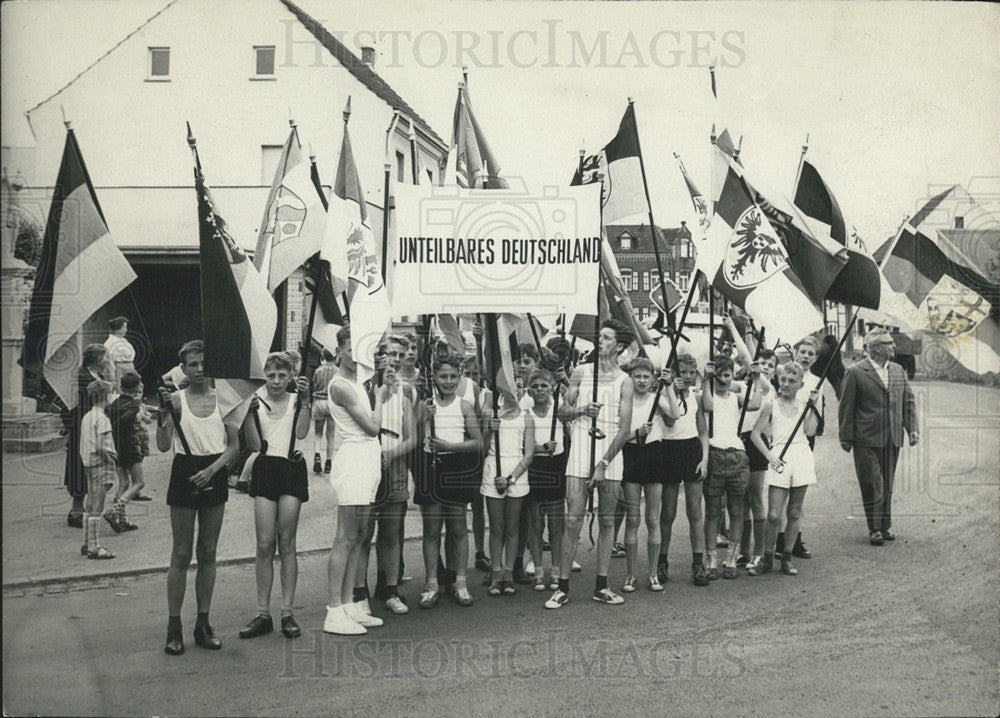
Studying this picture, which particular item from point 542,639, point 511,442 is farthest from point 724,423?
point 542,639

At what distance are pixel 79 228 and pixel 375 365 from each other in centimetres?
199

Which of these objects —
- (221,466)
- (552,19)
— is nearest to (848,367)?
(552,19)

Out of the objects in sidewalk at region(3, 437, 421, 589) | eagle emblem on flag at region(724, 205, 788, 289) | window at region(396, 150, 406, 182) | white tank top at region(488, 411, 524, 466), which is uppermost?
window at region(396, 150, 406, 182)

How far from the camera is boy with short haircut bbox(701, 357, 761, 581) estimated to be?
6.39m

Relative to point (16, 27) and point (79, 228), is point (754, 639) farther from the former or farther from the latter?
point (16, 27)

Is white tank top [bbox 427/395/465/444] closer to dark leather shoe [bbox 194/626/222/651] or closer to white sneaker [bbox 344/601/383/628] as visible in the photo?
white sneaker [bbox 344/601/383/628]

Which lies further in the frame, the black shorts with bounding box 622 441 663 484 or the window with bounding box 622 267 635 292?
the window with bounding box 622 267 635 292

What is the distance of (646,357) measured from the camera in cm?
610

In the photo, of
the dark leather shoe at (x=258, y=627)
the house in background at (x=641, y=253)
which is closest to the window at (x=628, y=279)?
the house in background at (x=641, y=253)

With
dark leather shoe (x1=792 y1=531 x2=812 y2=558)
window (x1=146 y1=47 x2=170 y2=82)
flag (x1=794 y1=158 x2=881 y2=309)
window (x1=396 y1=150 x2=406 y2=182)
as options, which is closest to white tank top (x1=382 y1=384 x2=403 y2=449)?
window (x1=396 y1=150 x2=406 y2=182)

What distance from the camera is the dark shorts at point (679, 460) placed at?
6.19 metres

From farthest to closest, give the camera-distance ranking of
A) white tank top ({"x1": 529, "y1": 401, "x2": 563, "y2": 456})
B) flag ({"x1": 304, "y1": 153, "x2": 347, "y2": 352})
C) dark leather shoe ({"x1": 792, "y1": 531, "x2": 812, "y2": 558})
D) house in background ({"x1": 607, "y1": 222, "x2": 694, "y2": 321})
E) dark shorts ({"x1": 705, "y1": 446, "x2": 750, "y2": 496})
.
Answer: house in background ({"x1": 607, "y1": 222, "x2": 694, "y2": 321}), dark leather shoe ({"x1": 792, "y1": 531, "x2": 812, "y2": 558}), flag ({"x1": 304, "y1": 153, "x2": 347, "y2": 352}), dark shorts ({"x1": 705, "y1": 446, "x2": 750, "y2": 496}), white tank top ({"x1": 529, "y1": 401, "x2": 563, "y2": 456})

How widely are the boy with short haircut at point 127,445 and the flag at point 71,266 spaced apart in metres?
0.91

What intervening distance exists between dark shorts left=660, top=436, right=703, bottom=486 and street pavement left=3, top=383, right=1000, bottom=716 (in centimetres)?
83
